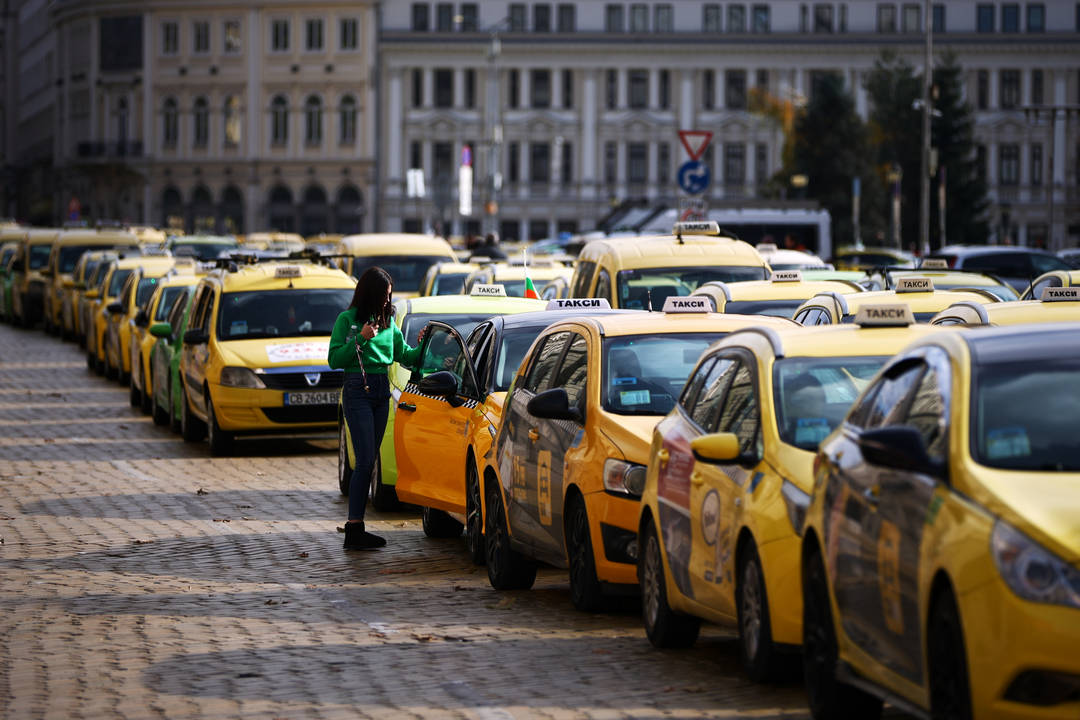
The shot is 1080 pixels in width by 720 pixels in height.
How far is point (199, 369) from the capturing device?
69.6ft

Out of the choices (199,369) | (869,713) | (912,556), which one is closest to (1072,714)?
(912,556)

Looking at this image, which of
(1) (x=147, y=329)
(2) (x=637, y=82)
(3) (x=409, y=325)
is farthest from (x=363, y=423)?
(2) (x=637, y=82)

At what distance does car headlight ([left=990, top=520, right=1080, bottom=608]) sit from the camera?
19.3 ft

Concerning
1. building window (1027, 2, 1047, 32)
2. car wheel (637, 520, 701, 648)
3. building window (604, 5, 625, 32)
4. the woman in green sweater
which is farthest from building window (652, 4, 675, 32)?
car wheel (637, 520, 701, 648)

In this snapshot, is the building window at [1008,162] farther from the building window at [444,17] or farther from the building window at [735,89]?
the building window at [444,17]

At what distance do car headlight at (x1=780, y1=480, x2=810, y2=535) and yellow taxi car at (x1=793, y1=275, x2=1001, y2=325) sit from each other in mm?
8261

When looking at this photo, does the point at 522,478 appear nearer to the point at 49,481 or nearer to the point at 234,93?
the point at 49,481

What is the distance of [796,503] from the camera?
816 centimetres

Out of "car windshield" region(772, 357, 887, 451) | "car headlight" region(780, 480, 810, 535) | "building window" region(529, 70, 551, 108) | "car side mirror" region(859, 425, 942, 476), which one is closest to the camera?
"car side mirror" region(859, 425, 942, 476)

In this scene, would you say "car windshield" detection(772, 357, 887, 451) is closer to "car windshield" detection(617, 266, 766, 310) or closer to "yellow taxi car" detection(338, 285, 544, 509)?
"yellow taxi car" detection(338, 285, 544, 509)

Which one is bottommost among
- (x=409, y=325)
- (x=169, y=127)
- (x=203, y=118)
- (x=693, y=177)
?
(x=409, y=325)

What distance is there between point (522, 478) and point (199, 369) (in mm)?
10036

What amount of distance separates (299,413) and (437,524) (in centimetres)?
604

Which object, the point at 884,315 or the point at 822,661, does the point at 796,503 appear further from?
the point at 884,315
